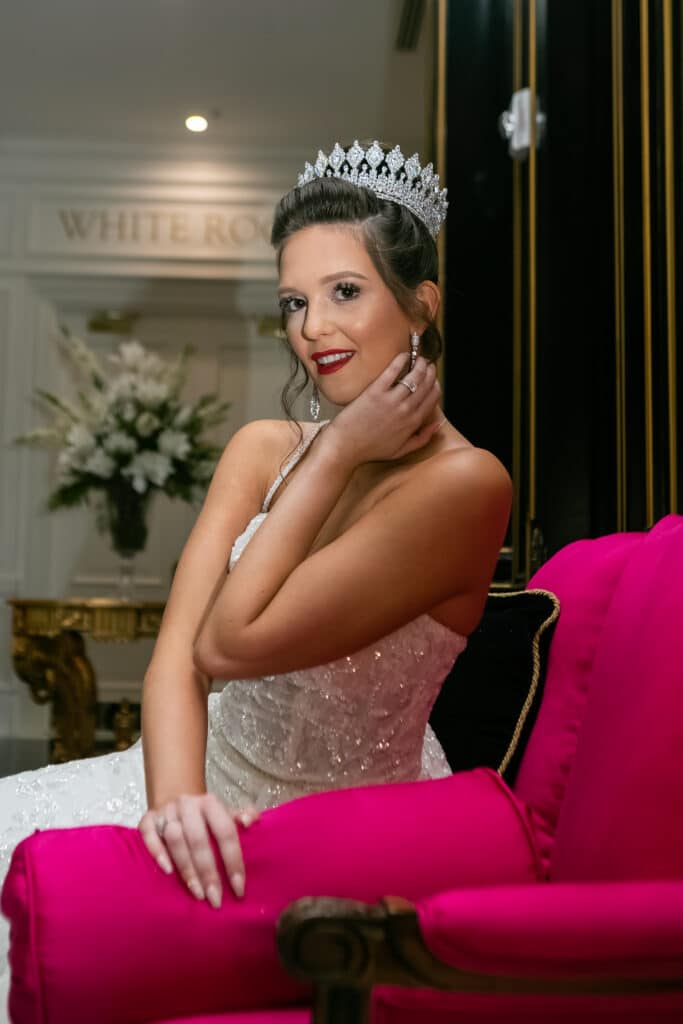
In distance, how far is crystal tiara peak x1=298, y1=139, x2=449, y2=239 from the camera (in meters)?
1.61

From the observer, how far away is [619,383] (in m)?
2.37

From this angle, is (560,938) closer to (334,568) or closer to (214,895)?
(214,895)

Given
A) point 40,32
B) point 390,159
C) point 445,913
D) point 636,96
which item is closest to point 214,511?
point 390,159

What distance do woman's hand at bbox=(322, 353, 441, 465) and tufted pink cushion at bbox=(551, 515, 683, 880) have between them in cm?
37

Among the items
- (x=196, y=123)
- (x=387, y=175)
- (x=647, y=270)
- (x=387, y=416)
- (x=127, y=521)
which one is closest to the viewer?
(x=387, y=416)

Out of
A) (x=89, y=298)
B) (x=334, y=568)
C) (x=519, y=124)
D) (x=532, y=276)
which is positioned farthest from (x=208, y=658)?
(x=89, y=298)

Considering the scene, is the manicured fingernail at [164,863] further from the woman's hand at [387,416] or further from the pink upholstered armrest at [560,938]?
the woman's hand at [387,416]

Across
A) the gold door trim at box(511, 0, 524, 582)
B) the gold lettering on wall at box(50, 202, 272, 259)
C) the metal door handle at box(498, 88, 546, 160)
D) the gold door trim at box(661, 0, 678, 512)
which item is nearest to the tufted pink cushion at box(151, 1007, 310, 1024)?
the gold door trim at box(661, 0, 678, 512)

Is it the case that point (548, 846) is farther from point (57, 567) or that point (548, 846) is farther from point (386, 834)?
point (57, 567)

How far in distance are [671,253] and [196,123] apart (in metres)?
4.55

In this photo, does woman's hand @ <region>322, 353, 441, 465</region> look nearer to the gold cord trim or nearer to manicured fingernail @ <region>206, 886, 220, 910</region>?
the gold cord trim

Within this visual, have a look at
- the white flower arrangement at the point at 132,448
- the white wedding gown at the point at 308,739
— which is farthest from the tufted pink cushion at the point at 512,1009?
the white flower arrangement at the point at 132,448

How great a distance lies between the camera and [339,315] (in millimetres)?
1471

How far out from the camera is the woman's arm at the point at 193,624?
4.21 feet
